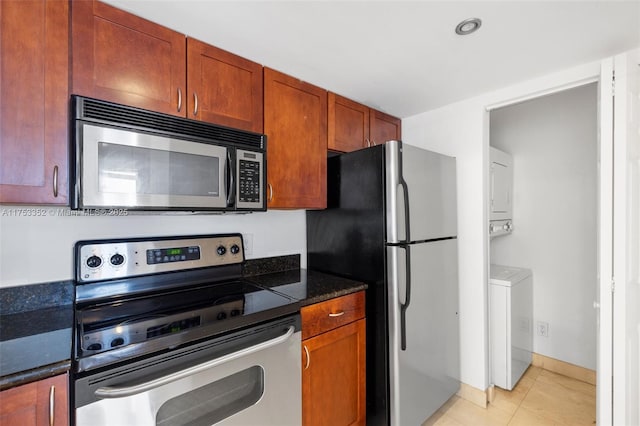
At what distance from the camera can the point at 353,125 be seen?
2076 mm

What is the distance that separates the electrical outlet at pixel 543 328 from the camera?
2.55 m

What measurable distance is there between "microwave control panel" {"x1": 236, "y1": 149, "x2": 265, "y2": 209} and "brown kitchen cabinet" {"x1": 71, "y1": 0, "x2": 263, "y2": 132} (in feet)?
0.59

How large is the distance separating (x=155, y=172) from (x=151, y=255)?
1.60ft

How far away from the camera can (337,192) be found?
1942 millimetres

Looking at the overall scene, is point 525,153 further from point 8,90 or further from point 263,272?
point 8,90

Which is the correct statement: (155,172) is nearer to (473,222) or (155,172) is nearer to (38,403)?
(38,403)

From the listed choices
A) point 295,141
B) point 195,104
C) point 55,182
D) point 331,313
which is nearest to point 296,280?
point 331,313

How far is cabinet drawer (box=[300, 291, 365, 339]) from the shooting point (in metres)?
1.42

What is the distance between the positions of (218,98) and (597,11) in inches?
67.7

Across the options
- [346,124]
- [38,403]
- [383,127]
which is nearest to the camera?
[38,403]

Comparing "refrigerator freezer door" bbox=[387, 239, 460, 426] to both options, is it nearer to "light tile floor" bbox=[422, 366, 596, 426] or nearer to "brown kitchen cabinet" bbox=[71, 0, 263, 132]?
"light tile floor" bbox=[422, 366, 596, 426]

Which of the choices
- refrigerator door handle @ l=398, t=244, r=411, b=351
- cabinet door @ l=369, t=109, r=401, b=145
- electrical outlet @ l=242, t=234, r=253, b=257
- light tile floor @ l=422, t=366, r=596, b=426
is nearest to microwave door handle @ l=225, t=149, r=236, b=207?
electrical outlet @ l=242, t=234, r=253, b=257

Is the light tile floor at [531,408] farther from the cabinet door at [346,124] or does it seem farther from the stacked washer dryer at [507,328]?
the cabinet door at [346,124]

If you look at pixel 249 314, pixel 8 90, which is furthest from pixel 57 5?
pixel 249 314
